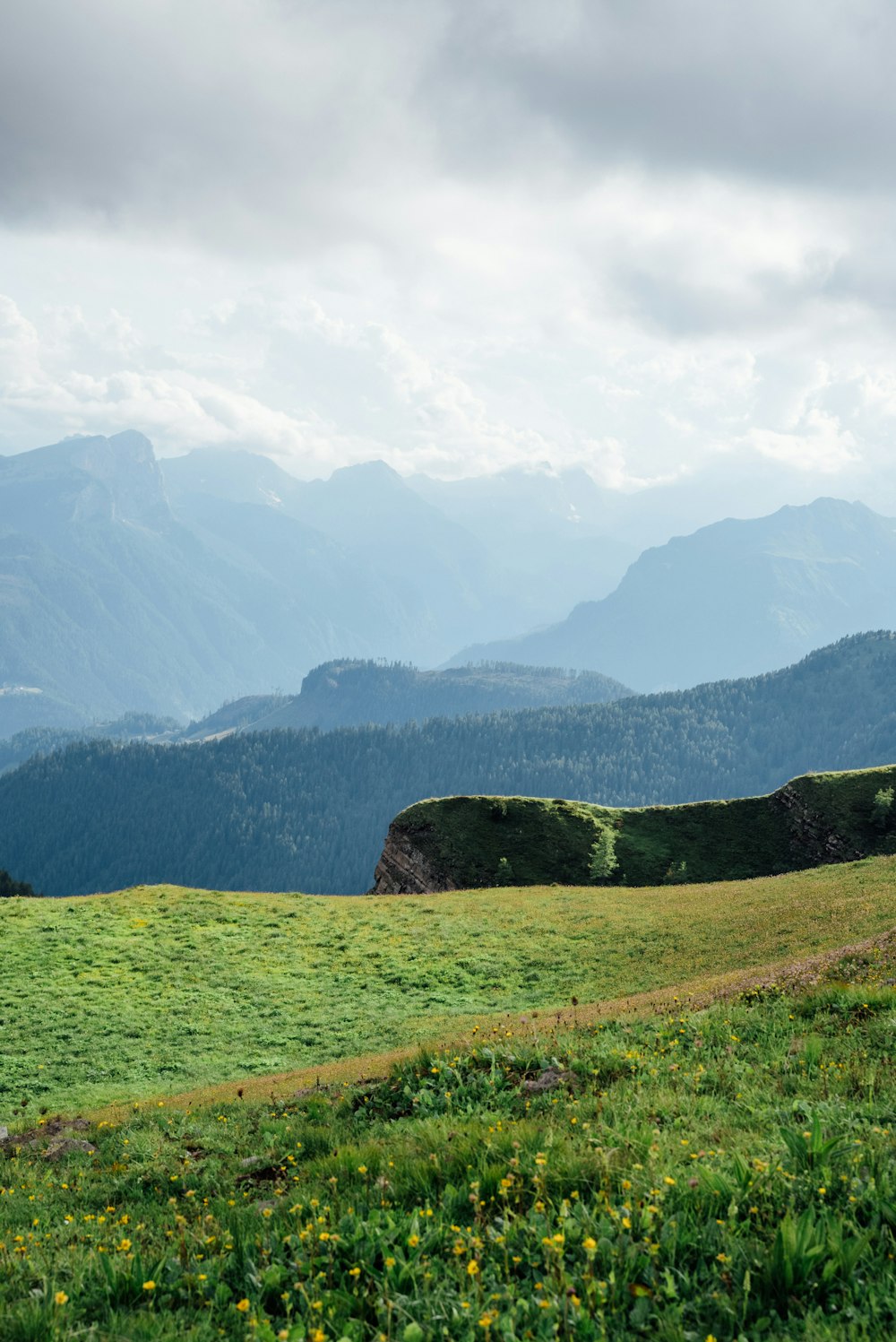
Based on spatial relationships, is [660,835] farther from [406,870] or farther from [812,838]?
[406,870]

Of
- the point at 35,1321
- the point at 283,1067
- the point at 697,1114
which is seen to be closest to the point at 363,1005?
the point at 283,1067

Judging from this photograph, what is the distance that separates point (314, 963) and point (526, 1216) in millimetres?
35550

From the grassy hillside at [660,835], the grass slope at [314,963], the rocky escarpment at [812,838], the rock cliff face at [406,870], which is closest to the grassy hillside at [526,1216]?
the grass slope at [314,963]

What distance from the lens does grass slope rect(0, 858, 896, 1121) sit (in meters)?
29.0

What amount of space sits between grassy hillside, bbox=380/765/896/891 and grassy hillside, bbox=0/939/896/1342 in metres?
68.2

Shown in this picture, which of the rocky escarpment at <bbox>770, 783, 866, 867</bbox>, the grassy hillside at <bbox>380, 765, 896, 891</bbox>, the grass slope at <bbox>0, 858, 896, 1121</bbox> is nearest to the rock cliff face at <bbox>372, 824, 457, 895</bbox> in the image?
the grassy hillside at <bbox>380, 765, 896, 891</bbox>

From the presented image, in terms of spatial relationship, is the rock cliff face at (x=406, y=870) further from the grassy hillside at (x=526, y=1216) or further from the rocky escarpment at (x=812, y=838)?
the grassy hillside at (x=526, y=1216)

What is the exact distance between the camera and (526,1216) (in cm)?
793

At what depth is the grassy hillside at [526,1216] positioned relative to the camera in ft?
21.1

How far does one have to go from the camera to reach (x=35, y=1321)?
22.7 ft

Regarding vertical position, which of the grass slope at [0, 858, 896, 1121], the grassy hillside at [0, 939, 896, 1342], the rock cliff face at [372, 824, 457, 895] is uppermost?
the grassy hillside at [0, 939, 896, 1342]

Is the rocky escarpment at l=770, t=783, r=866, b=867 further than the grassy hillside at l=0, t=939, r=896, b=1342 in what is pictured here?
Yes

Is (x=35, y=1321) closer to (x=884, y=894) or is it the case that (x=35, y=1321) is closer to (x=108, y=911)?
(x=884, y=894)

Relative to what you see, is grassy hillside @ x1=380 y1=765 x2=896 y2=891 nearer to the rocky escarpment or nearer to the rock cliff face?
the rocky escarpment
